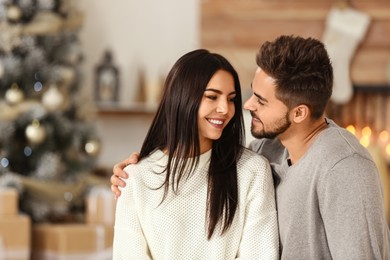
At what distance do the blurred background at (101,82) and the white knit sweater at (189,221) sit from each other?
237 centimetres

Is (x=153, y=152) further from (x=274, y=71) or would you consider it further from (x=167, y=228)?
(x=274, y=71)

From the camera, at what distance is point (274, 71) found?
233 cm

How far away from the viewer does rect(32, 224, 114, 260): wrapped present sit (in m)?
4.64

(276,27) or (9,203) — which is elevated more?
(276,27)

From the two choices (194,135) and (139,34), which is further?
(139,34)

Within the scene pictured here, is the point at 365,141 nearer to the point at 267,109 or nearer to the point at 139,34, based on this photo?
the point at 139,34

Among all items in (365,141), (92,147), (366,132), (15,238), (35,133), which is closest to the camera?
(15,238)

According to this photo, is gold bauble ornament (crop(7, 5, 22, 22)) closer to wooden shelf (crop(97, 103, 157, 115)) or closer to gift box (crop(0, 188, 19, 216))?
gift box (crop(0, 188, 19, 216))

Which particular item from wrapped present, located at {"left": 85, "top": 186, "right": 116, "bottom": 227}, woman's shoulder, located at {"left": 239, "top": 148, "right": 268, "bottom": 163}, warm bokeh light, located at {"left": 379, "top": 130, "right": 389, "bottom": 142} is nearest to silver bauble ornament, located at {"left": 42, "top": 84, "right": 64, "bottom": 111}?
wrapped present, located at {"left": 85, "top": 186, "right": 116, "bottom": 227}

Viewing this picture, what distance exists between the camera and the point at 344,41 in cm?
562

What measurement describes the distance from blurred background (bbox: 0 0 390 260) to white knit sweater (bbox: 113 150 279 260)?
2372 mm

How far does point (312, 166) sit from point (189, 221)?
1.13ft

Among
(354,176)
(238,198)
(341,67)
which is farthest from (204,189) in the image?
(341,67)

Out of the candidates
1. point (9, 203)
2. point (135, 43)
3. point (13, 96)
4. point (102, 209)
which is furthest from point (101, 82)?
point (9, 203)
